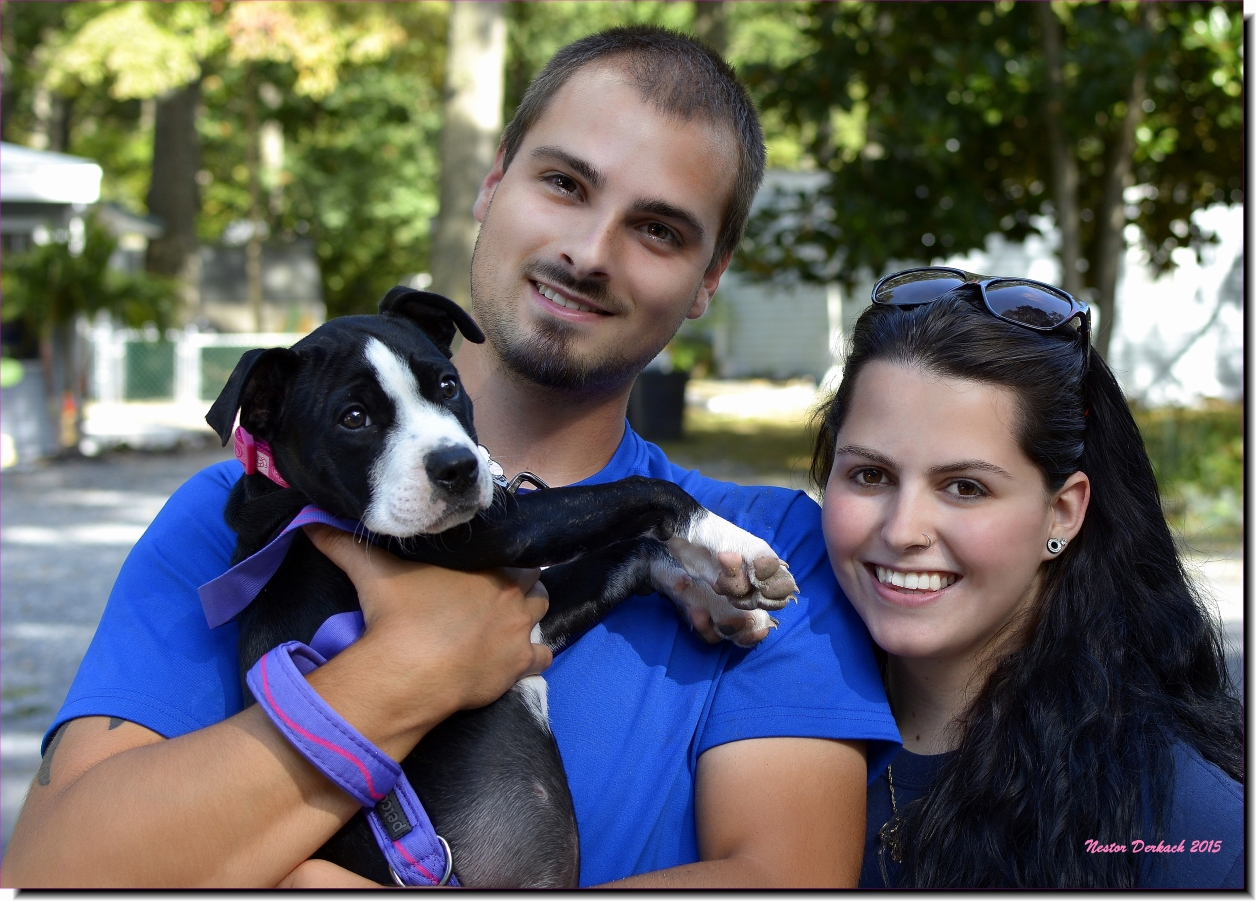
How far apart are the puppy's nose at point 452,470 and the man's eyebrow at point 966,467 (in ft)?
3.15

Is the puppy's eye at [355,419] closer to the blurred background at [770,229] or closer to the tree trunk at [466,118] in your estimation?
the blurred background at [770,229]

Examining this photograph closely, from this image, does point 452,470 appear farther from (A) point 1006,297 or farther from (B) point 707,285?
(A) point 1006,297

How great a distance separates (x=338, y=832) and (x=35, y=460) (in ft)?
51.1

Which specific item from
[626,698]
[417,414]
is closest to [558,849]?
[626,698]

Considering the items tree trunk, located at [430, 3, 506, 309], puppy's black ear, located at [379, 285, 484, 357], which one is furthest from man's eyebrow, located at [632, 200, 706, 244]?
tree trunk, located at [430, 3, 506, 309]

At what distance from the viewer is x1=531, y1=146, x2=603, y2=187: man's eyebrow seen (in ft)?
7.97

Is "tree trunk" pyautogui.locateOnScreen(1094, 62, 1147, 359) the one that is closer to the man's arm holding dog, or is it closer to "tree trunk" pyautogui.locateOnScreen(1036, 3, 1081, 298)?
"tree trunk" pyautogui.locateOnScreen(1036, 3, 1081, 298)

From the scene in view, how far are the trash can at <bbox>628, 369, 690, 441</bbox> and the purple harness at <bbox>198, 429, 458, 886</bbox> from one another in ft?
40.9

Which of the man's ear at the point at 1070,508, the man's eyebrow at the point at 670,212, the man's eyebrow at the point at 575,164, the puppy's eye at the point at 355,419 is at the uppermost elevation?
the man's eyebrow at the point at 575,164

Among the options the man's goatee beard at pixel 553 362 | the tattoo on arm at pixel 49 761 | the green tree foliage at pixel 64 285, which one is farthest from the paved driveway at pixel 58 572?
the tattoo on arm at pixel 49 761

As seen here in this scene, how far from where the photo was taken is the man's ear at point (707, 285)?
9.02 ft

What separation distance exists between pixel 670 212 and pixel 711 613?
91 centimetres

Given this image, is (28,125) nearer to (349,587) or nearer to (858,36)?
(858,36)

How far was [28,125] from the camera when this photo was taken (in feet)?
127
